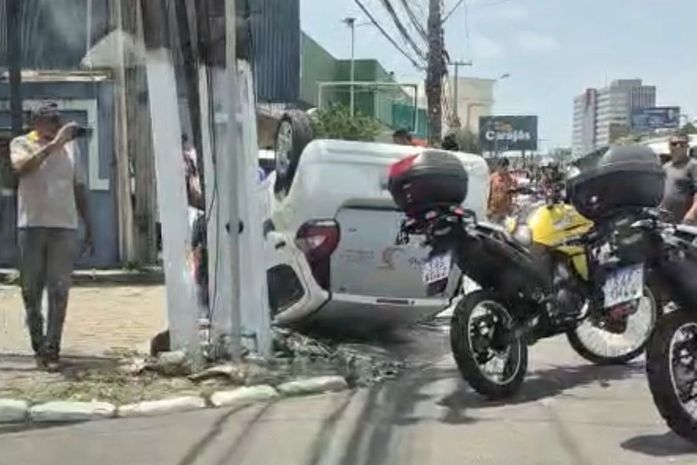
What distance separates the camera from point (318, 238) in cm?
793

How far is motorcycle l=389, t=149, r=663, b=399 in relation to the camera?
625 cm

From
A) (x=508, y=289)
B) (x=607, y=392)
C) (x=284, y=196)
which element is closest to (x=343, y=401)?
(x=508, y=289)

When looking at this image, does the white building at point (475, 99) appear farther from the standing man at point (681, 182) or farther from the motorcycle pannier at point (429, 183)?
the motorcycle pannier at point (429, 183)

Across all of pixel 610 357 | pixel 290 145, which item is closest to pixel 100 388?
pixel 290 145

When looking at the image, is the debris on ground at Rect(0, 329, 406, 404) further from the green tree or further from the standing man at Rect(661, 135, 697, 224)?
the green tree

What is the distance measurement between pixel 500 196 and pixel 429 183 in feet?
32.5

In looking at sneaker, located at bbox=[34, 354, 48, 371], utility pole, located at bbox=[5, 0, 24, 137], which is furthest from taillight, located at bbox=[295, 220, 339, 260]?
utility pole, located at bbox=[5, 0, 24, 137]

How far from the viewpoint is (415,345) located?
28.9 ft

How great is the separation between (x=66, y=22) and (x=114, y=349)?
11.3 metres

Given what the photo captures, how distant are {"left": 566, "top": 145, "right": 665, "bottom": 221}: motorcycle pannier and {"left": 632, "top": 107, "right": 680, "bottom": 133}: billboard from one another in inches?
3477

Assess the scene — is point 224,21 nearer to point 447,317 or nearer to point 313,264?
point 313,264

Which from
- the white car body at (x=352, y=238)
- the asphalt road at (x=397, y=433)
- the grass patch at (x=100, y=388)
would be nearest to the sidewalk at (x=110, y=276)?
the white car body at (x=352, y=238)

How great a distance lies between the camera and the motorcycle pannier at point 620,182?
6160mm

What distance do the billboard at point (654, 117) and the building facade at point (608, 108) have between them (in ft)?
2.26
